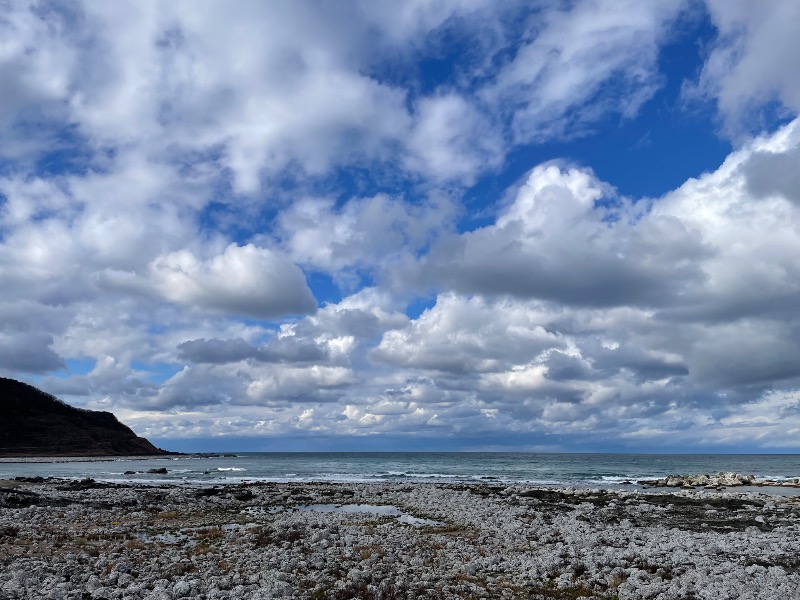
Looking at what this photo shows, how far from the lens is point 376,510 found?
3966cm

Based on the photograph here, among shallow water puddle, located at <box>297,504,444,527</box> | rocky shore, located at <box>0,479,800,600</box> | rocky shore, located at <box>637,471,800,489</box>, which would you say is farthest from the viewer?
rocky shore, located at <box>637,471,800,489</box>

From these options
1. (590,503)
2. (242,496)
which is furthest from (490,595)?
(242,496)

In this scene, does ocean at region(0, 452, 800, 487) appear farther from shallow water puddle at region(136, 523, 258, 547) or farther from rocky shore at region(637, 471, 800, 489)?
shallow water puddle at region(136, 523, 258, 547)

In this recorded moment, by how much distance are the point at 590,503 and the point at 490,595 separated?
2976cm

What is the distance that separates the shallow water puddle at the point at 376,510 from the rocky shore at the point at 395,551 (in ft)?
0.56

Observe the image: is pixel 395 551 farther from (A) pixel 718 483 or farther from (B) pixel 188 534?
(A) pixel 718 483

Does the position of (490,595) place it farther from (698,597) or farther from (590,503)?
(590,503)

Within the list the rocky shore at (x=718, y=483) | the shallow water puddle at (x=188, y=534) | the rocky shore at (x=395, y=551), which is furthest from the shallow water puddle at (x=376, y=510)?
Answer: the rocky shore at (x=718, y=483)

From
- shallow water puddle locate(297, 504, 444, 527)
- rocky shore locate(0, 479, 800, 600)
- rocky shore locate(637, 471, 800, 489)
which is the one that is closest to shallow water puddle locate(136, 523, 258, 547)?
rocky shore locate(0, 479, 800, 600)

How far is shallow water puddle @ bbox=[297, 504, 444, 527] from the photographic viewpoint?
3256cm

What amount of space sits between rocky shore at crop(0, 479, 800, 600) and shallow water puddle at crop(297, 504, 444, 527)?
0.17 meters

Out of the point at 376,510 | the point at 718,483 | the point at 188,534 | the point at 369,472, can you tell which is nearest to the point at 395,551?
the point at 188,534

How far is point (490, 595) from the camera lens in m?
16.1

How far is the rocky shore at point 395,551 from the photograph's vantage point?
16.3m
